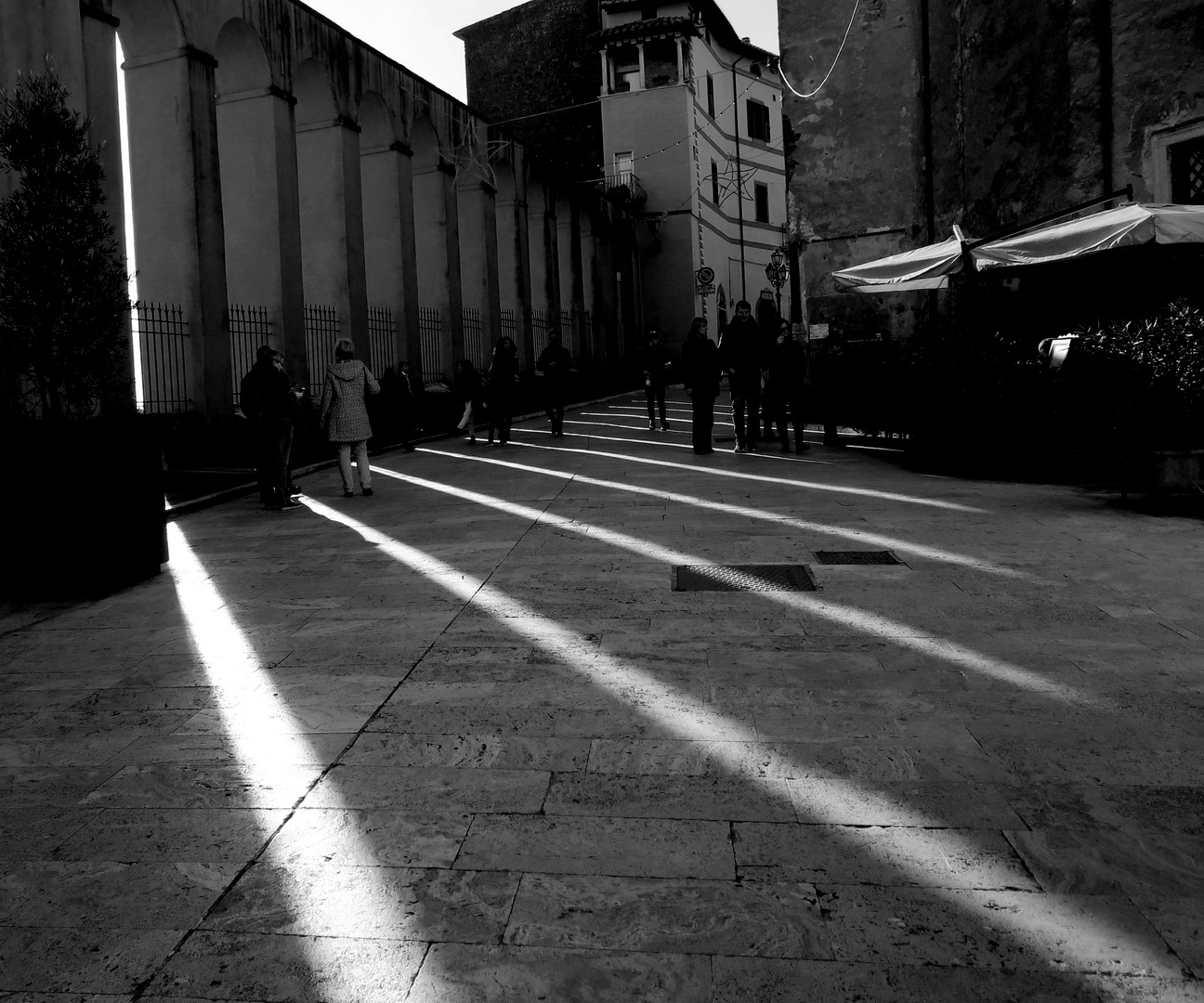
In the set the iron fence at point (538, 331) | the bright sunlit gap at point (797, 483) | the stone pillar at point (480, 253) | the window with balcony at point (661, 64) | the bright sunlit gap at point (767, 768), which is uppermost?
the window with balcony at point (661, 64)

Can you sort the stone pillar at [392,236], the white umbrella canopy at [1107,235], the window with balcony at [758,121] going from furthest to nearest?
the window with balcony at [758,121]
the stone pillar at [392,236]
the white umbrella canopy at [1107,235]

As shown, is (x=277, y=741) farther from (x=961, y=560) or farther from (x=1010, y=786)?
(x=961, y=560)

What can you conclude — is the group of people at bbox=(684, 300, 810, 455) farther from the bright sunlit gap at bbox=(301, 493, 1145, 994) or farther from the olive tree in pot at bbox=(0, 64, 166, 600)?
the bright sunlit gap at bbox=(301, 493, 1145, 994)

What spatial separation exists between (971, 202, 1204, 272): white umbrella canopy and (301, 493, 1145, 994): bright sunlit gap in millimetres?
7069

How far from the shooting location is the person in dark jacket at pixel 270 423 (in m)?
10.7

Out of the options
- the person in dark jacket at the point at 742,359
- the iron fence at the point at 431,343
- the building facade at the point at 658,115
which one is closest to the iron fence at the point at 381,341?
the iron fence at the point at 431,343

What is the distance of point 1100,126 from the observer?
47.4 feet

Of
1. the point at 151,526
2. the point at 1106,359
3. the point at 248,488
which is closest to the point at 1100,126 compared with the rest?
the point at 1106,359

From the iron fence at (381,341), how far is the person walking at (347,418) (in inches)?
334

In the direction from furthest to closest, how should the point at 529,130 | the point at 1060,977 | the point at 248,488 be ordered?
the point at 529,130
the point at 248,488
the point at 1060,977

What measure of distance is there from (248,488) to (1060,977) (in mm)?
11372

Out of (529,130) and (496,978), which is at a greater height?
(529,130)

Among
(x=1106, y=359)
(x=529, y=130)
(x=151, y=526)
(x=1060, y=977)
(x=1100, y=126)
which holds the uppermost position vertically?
(x=529, y=130)

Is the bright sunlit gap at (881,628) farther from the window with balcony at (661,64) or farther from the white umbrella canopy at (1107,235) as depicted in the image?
the window with balcony at (661,64)
